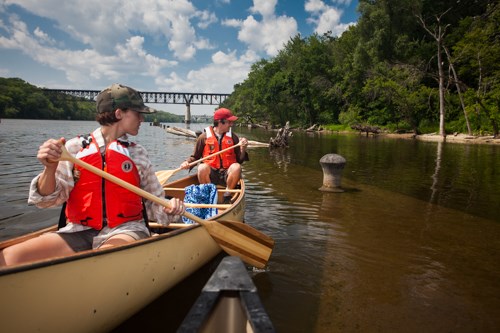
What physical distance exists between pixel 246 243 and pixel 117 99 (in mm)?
2350

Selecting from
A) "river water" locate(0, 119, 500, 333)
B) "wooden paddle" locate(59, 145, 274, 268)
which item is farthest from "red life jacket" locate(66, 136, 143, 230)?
"wooden paddle" locate(59, 145, 274, 268)

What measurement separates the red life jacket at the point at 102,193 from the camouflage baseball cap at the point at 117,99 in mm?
338

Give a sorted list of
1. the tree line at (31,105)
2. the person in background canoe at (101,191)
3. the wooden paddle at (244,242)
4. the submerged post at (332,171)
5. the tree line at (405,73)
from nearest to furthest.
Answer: the person in background canoe at (101,191)
the wooden paddle at (244,242)
the submerged post at (332,171)
the tree line at (405,73)
the tree line at (31,105)

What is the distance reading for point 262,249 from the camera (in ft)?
13.9

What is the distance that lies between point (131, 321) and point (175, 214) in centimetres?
120

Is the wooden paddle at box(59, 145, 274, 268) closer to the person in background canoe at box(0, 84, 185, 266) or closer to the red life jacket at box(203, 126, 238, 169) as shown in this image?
the person in background canoe at box(0, 84, 185, 266)

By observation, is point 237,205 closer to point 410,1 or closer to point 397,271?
point 397,271

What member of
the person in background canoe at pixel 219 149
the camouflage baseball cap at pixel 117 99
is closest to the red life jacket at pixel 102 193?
the camouflage baseball cap at pixel 117 99

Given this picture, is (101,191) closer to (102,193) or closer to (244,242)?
(102,193)

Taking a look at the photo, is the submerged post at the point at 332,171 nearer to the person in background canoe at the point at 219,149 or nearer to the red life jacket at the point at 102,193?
the person in background canoe at the point at 219,149

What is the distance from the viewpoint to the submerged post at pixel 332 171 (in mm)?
9203

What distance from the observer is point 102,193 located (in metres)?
2.91

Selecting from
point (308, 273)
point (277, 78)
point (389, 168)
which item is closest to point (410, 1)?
point (277, 78)

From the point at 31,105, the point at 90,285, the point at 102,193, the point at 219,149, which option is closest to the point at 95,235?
the point at 102,193
